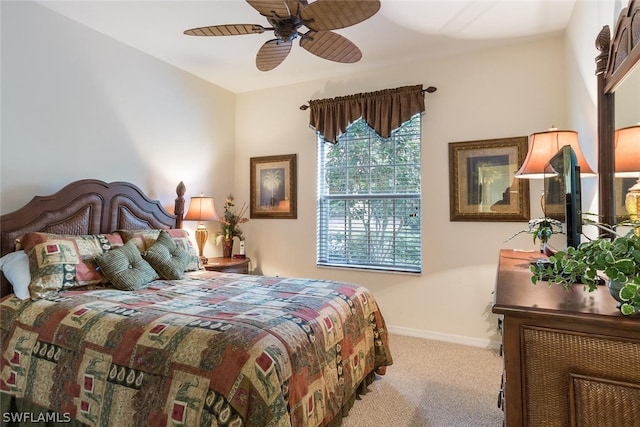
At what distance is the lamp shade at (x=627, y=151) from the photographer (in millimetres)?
1374

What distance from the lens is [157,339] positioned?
1533 millimetres

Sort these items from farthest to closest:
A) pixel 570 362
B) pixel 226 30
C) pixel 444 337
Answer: pixel 444 337 < pixel 226 30 < pixel 570 362

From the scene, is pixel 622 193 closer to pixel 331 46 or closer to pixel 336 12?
pixel 336 12

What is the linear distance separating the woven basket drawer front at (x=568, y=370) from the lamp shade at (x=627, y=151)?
35.1 inches

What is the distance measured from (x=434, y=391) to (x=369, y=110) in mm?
2682

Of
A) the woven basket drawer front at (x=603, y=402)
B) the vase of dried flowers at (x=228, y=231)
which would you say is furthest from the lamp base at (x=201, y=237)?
the woven basket drawer front at (x=603, y=402)

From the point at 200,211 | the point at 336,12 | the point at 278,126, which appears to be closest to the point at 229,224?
the point at 200,211

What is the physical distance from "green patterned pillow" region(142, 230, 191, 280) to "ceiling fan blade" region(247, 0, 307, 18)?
1879 millimetres

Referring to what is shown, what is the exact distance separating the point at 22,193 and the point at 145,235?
0.86 meters

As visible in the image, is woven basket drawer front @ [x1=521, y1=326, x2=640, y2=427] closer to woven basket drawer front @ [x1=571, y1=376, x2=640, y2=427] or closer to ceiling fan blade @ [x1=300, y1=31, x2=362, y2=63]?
woven basket drawer front @ [x1=571, y1=376, x2=640, y2=427]

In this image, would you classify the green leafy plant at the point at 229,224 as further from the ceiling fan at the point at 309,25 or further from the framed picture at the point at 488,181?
the framed picture at the point at 488,181

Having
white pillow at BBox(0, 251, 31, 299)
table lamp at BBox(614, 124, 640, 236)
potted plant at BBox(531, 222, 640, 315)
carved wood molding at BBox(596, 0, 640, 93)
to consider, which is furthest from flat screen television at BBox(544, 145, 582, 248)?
white pillow at BBox(0, 251, 31, 299)

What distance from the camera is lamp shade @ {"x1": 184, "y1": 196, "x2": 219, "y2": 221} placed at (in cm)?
352

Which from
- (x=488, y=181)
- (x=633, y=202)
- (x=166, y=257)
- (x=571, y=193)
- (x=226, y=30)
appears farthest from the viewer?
(x=488, y=181)
